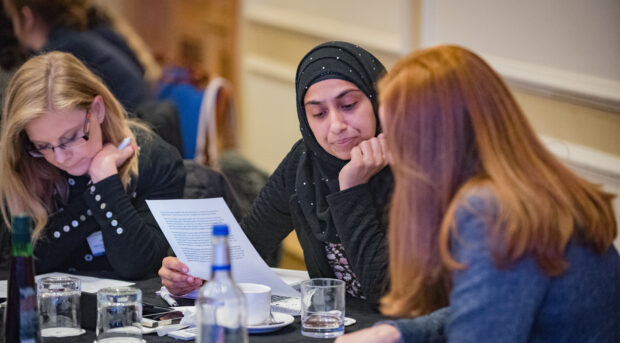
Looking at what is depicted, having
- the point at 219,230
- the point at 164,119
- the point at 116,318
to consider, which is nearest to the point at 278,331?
the point at 116,318

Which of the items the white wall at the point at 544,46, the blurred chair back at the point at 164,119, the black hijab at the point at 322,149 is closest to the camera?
the black hijab at the point at 322,149

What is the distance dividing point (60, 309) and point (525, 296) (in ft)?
3.30

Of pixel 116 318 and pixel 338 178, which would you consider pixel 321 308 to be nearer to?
pixel 116 318

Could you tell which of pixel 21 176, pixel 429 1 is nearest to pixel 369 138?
pixel 21 176

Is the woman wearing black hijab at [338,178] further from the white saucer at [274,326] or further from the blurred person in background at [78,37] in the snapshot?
the blurred person in background at [78,37]

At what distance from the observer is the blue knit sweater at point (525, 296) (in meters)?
1.27

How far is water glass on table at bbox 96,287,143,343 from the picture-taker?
168 centimetres

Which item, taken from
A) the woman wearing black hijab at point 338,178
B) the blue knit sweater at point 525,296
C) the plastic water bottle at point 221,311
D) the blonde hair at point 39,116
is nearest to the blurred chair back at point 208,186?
the blonde hair at point 39,116

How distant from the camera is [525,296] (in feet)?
4.20

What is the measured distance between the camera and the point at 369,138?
6.89 ft

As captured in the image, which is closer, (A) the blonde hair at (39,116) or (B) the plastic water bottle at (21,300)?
(B) the plastic water bottle at (21,300)

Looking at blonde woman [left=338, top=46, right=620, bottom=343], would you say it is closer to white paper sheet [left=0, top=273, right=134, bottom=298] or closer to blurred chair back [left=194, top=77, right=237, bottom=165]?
white paper sheet [left=0, top=273, right=134, bottom=298]

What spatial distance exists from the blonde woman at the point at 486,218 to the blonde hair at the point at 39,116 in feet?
4.10

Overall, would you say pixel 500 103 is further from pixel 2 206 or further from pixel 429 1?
pixel 429 1
